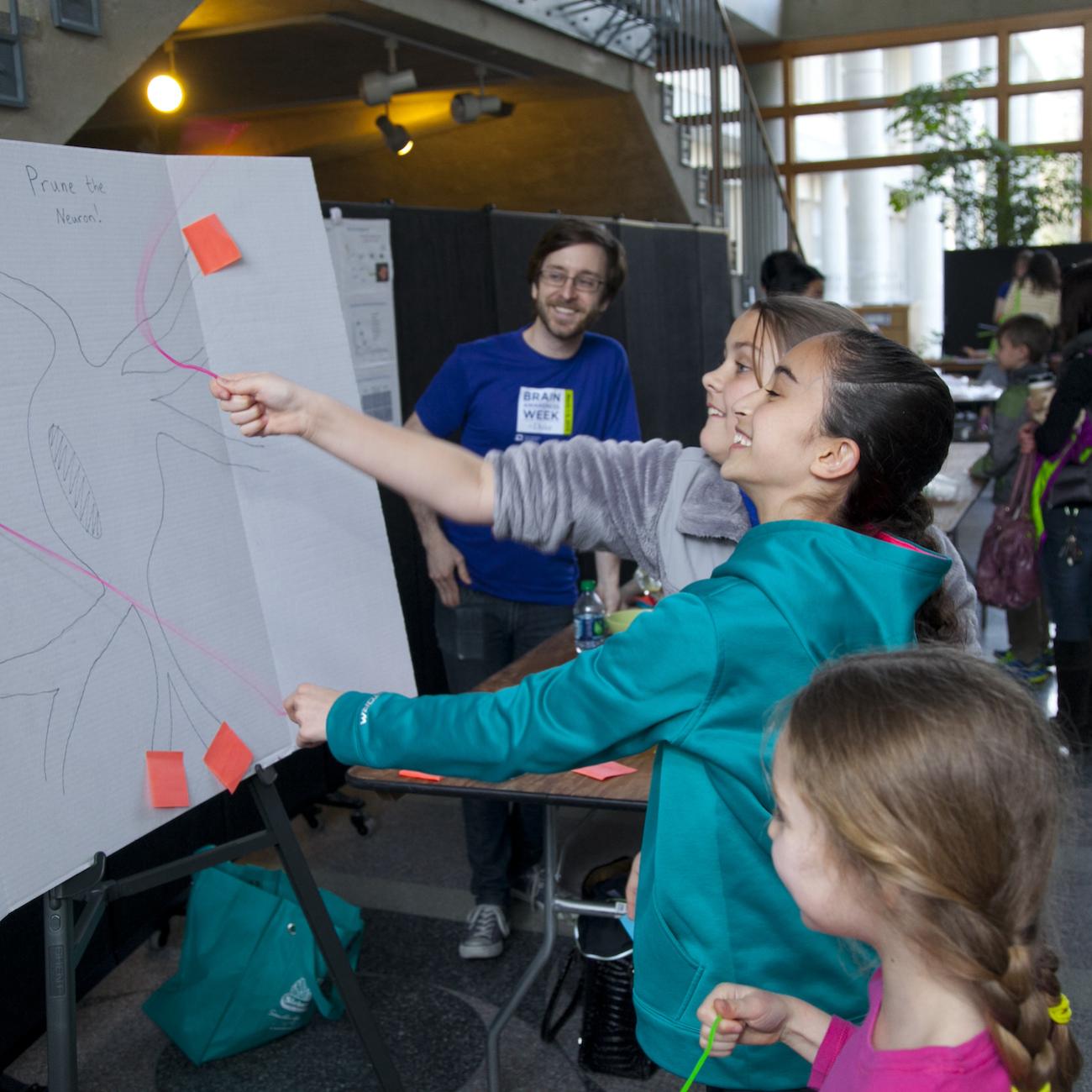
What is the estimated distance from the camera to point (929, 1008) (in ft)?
3.34

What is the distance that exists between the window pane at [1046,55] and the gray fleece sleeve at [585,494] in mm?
11272

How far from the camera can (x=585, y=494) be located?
5.83 ft

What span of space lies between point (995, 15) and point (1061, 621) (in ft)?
→ 30.3

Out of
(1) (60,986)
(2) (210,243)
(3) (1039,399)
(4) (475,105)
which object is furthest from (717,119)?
(1) (60,986)

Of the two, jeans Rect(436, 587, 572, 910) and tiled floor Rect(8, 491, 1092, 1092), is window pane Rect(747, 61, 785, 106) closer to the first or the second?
tiled floor Rect(8, 491, 1092, 1092)

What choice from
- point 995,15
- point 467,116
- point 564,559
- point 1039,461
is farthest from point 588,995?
point 995,15

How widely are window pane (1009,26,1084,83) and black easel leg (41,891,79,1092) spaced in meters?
11.9

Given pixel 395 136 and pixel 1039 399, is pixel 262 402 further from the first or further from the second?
pixel 395 136

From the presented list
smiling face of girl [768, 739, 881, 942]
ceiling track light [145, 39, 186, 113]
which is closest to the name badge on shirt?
smiling face of girl [768, 739, 881, 942]

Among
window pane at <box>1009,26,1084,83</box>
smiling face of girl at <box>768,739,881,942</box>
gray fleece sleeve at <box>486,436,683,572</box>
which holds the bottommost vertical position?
smiling face of girl at <box>768,739,881,942</box>

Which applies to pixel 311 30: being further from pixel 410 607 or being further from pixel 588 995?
pixel 588 995

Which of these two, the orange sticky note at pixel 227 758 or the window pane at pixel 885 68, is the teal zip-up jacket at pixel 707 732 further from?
the window pane at pixel 885 68

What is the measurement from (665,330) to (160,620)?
5.18m

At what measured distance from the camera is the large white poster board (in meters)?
1.60
